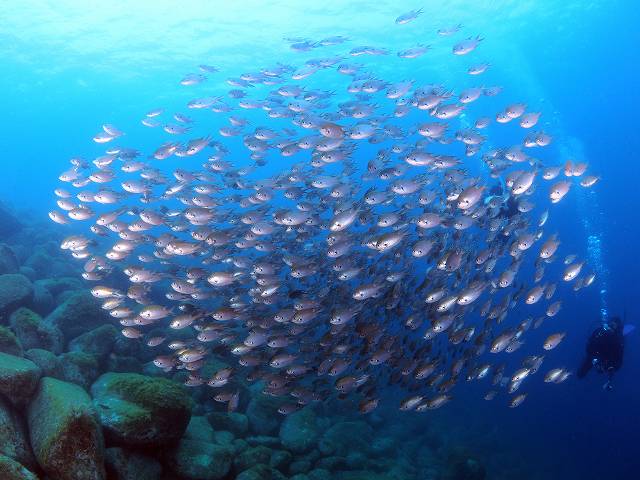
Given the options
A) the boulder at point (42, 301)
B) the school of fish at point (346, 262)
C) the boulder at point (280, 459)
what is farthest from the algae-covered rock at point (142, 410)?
the boulder at point (42, 301)

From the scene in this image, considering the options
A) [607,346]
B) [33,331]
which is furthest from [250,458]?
[607,346]

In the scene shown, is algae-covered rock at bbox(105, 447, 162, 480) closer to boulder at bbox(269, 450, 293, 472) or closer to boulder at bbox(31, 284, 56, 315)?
boulder at bbox(269, 450, 293, 472)

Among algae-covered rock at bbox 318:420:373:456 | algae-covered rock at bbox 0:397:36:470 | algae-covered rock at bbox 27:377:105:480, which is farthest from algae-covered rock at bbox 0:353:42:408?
algae-covered rock at bbox 318:420:373:456

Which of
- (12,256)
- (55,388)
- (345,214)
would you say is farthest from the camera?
(12,256)

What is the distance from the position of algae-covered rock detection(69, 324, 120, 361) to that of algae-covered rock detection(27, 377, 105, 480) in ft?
12.1

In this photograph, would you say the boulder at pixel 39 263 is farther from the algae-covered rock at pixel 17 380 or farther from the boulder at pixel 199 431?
the algae-covered rock at pixel 17 380

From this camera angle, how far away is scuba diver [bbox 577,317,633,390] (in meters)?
13.4

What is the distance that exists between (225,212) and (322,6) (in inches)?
875

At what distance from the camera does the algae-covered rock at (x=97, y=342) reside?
29.6 ft

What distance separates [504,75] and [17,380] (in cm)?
4601

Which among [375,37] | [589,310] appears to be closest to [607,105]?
[589,310]

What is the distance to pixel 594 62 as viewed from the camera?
3809 cm

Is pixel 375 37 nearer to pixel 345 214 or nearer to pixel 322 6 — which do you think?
pixel 322 6

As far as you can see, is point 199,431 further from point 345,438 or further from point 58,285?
point 58,285
